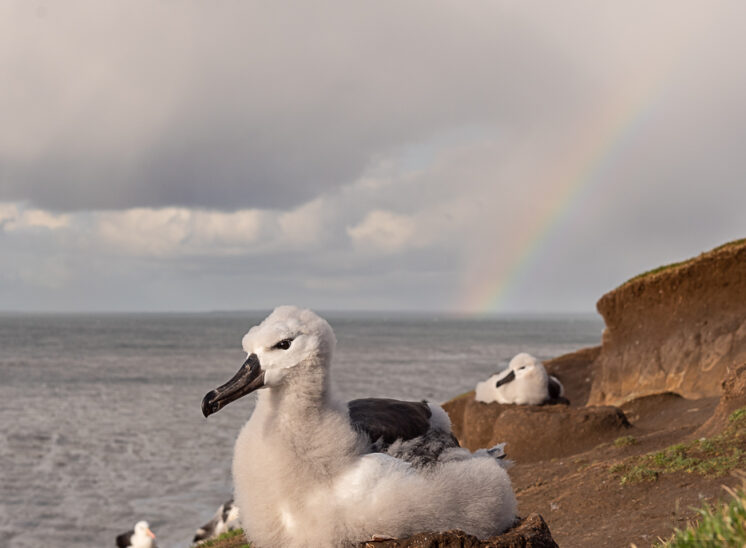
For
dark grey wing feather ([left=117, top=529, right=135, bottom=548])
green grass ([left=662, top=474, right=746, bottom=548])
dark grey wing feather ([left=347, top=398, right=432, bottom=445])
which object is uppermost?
dark grey wing feather ([left=347, top=398, right=432, bottom=445])

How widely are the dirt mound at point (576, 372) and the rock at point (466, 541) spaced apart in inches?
706

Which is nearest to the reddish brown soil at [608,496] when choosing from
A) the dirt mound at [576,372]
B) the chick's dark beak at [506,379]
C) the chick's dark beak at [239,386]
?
the chick's dark beak at [239,386]

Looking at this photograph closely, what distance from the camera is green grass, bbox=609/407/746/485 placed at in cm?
845

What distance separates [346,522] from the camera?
15.2ft

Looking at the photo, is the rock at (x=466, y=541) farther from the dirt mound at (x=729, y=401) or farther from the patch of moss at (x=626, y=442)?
the patch of moss at (x=626, y=442)

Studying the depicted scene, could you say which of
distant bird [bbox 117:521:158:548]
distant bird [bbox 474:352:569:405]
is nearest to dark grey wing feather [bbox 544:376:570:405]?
distant bird [bbox 474:352:569:405]

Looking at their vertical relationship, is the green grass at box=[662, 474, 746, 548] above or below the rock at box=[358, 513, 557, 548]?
above

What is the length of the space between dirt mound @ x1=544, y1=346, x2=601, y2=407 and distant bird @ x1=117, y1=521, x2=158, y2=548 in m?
12.6

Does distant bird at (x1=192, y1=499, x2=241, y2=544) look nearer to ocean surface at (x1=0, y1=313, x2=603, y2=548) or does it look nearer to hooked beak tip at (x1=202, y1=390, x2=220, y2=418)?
ocean surface at (x1=0, y1=313, x2=603, y2=548)

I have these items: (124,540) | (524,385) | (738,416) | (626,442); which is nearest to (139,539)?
(124,540)

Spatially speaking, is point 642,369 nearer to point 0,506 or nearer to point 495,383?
point 495,383

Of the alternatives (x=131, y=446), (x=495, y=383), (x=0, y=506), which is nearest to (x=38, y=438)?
(x=131, y=446)

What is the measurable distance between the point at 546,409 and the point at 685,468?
5.52 metres

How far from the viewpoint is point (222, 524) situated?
15344 millimetres
